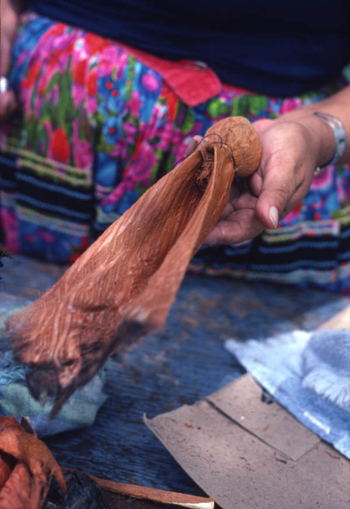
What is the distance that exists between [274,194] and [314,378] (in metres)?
0.37

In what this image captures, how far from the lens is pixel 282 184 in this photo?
0.90 metres

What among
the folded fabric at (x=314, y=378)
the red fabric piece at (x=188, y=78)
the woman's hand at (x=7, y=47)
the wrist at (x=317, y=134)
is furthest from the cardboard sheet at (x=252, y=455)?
the woman's hand at (x=7, y=47)

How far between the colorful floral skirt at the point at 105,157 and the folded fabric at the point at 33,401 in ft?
2.22

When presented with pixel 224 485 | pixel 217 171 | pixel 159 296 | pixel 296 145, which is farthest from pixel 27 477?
pixel 296 145

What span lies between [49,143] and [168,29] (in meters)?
0.48

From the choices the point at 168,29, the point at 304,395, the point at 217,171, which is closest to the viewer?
the point at 217,171

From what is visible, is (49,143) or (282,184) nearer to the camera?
(282,184)

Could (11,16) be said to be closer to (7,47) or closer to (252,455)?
(7,47)

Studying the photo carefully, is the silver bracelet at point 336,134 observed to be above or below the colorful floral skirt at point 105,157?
above

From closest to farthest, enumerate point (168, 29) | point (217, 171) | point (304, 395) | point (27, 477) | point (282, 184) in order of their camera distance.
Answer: point (27, 477)
point (217, 171)
point (282, 184)
point (304, 395)
point (168, 29)

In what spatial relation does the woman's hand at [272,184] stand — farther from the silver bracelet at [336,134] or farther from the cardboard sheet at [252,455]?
the cardboard sheet at [252,455]

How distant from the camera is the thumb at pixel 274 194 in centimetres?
86

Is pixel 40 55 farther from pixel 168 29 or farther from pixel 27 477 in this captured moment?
pixel 27 477

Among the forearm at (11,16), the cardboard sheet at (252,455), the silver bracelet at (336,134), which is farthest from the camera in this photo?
the forearm at (11,16)
